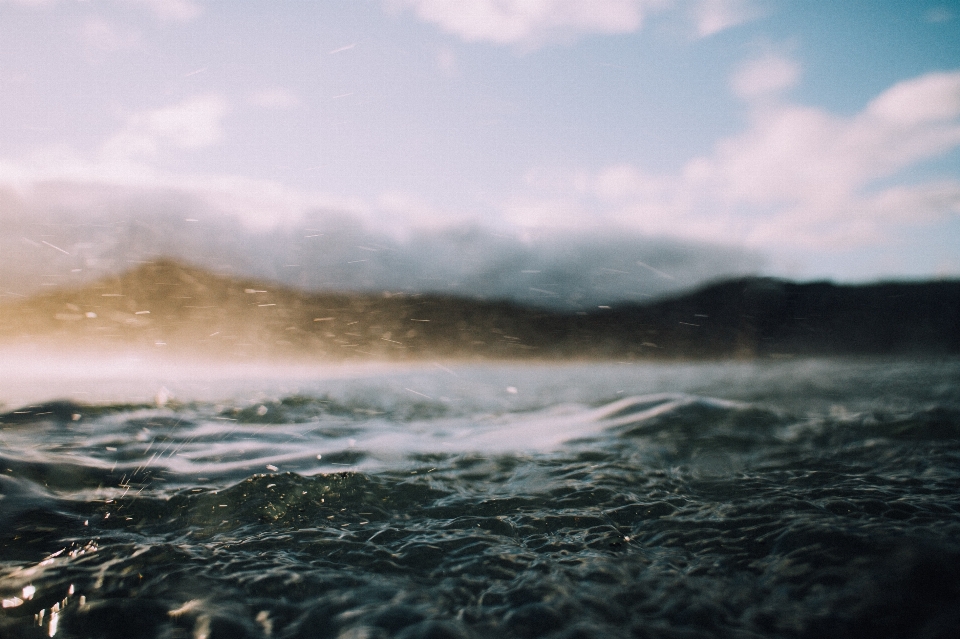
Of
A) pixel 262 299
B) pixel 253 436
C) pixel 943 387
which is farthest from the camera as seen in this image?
pixel 262 299

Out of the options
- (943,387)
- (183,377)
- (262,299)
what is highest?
(262,299)

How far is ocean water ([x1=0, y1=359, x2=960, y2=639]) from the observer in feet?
3.71

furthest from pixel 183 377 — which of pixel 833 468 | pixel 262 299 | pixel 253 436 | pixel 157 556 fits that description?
pixel 833 468

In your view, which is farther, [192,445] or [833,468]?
[192,445]

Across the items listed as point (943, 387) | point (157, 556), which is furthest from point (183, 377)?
point (943, 387)

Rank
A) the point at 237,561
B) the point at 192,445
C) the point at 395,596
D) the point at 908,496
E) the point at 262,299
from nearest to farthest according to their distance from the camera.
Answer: the point at 395,596, the point at 237,561, the point at 908,496, the point at 192,445, the point at 262,299

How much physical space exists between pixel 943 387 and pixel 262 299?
11.3 meters

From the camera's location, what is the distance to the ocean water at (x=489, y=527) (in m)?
1.13

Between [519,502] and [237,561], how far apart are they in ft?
3.43

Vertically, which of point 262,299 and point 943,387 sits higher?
point 262,299

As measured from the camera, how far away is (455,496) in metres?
2.03

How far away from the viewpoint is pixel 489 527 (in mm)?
1692

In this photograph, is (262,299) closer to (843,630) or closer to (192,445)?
(192,445)

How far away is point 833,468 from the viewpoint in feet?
7.20
